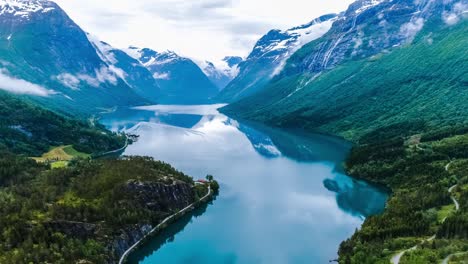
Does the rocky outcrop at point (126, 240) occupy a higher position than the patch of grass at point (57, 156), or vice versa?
the patch of grass at point (57, 156)

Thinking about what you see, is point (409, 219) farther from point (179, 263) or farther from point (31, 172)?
point (31, 172)

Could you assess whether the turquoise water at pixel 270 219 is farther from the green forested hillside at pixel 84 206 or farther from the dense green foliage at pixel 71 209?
the dense green foliage at pixel 71 209

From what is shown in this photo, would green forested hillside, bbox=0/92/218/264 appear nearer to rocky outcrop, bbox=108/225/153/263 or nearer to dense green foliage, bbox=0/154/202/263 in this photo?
dense green foliage, bbox=0/154/202/263

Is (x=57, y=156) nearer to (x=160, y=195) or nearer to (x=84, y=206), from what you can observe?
(x=160, y=195)

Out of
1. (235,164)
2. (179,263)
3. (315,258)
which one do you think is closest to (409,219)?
(315,258)

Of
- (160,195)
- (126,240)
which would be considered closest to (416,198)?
(160,195)

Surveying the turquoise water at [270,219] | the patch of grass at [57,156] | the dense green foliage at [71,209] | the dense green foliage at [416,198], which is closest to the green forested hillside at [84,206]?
the dense green foliage at [71,209]

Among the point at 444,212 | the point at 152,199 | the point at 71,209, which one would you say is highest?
the point at 444,212
